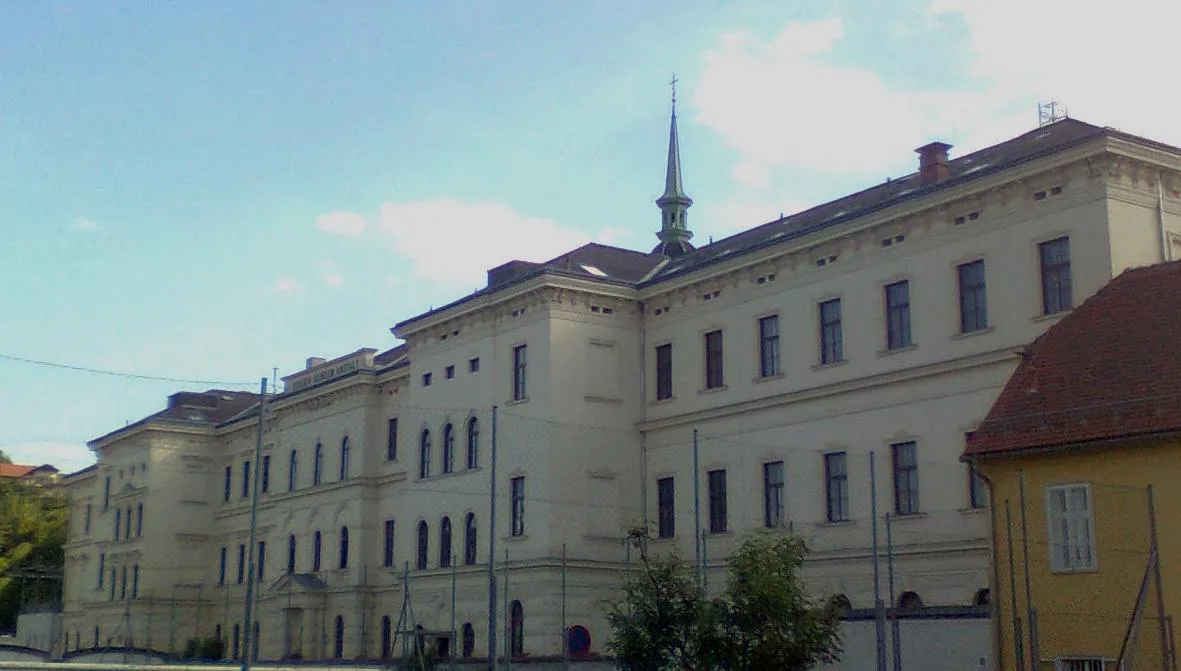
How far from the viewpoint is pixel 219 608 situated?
242 ft

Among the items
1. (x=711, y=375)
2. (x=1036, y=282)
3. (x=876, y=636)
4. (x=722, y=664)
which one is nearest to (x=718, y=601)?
(x=722, y=664)

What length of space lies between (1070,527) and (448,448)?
93.8 ft

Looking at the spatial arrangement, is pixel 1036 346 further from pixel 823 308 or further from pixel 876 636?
pixel 823 308

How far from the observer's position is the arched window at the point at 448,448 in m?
50.2

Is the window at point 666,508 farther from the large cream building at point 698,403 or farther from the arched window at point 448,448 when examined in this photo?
the arched window at point 448,448

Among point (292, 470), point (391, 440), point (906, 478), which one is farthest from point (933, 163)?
point (292, 470)

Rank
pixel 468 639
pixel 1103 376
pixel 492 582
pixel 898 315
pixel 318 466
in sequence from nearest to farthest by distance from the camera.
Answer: pixel 1103 376
pixel 492 582
pixel 898 315
pixel 468 639
pixel 318 466

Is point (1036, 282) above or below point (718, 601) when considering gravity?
above

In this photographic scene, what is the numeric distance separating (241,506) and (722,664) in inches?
2234

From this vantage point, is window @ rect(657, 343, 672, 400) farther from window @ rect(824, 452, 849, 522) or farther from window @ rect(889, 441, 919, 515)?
window @ rect(889, 441, 919, 515)

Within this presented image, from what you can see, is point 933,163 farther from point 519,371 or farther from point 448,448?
point 448,448

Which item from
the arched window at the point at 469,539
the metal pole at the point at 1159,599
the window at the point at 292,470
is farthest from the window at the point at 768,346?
the window at the point at 292,470

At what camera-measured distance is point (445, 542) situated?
49969mm

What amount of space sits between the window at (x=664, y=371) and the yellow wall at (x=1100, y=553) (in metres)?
20.8
